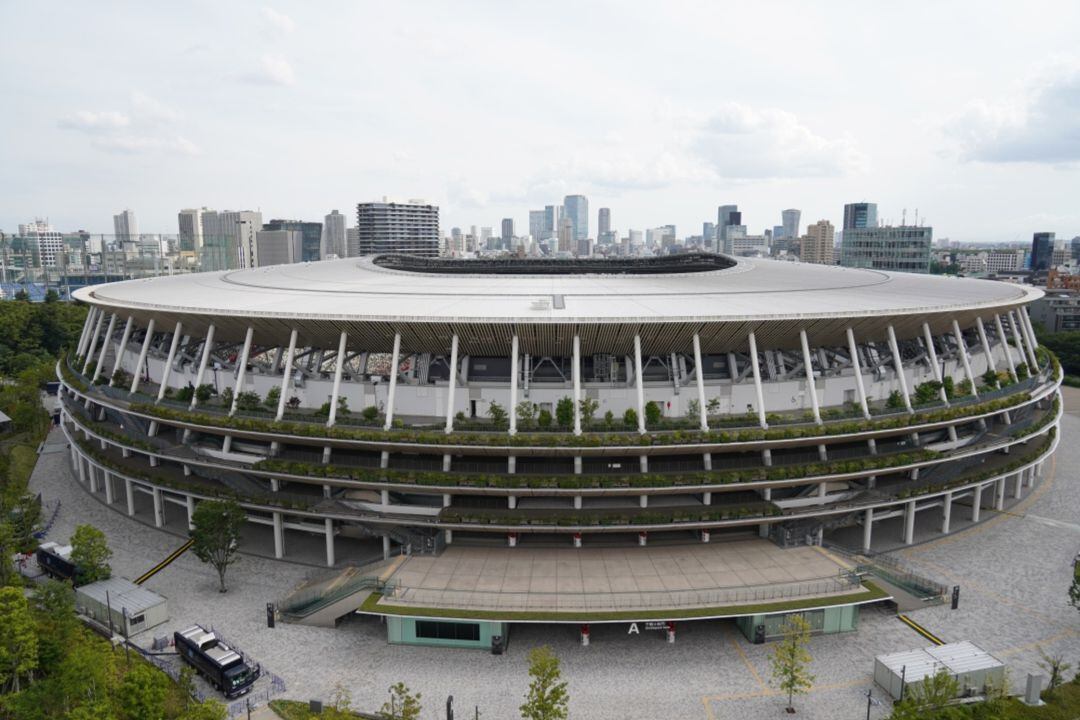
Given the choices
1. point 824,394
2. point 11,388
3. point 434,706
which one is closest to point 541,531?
point 434,706

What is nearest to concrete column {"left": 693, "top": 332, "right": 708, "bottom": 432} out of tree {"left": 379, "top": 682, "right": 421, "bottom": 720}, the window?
the window

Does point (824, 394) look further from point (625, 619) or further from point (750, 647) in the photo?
point (625, 619)

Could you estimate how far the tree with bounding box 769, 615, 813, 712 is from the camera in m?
30.7

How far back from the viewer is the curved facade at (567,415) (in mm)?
42312

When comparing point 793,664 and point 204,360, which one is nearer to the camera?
point 793,664

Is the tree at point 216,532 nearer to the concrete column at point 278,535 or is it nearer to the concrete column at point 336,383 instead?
the concrete column at point 278,535

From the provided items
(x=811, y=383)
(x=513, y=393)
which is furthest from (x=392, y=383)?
(x=811, y=383)

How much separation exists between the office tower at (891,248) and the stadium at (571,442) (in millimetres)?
131570

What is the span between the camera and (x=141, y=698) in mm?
28125

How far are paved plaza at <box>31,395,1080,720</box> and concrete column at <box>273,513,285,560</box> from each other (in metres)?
0.72

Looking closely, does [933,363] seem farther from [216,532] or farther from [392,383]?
[216,532]

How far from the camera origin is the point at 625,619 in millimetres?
34750

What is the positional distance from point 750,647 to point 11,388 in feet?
305

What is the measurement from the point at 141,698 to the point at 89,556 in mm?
16976
